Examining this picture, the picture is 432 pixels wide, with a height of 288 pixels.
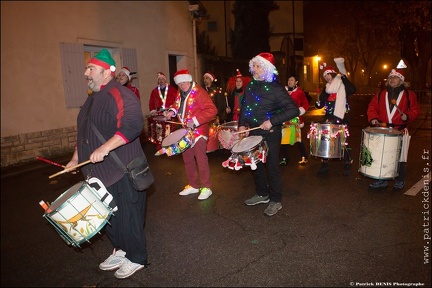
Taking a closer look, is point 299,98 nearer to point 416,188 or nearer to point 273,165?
point 416,188

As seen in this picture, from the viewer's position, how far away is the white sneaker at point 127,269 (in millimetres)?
3432

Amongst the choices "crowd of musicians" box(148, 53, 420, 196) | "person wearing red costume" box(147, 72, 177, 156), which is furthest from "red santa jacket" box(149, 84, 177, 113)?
"crowd of musicians" box(148, 53, 420, 196)

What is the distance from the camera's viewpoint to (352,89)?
6164mm

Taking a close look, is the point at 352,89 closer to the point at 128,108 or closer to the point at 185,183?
the point at 185,183

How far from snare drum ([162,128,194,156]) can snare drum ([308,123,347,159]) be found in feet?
7.74

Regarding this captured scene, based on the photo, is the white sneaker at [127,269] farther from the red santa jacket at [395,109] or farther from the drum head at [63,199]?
the red santa jacket at [395,109]

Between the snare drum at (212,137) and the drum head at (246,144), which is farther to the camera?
the snare drum at (212,137)

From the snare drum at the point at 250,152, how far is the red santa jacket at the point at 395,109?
88.2 inches

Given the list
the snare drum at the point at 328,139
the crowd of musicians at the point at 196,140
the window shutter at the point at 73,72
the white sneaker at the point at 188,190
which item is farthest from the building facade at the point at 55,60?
the snare drum at the point at 328,139

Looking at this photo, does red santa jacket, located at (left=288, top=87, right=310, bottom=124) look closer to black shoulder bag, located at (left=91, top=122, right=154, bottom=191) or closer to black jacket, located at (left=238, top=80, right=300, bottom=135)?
black jacket, located at (left=238, top=80, right=300, bottom=135)

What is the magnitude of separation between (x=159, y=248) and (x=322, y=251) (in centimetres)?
182

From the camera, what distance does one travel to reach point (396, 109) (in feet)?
17.5

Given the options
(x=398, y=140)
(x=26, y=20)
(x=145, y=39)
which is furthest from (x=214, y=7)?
(x=398, y=140)

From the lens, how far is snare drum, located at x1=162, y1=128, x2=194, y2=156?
195 inches
